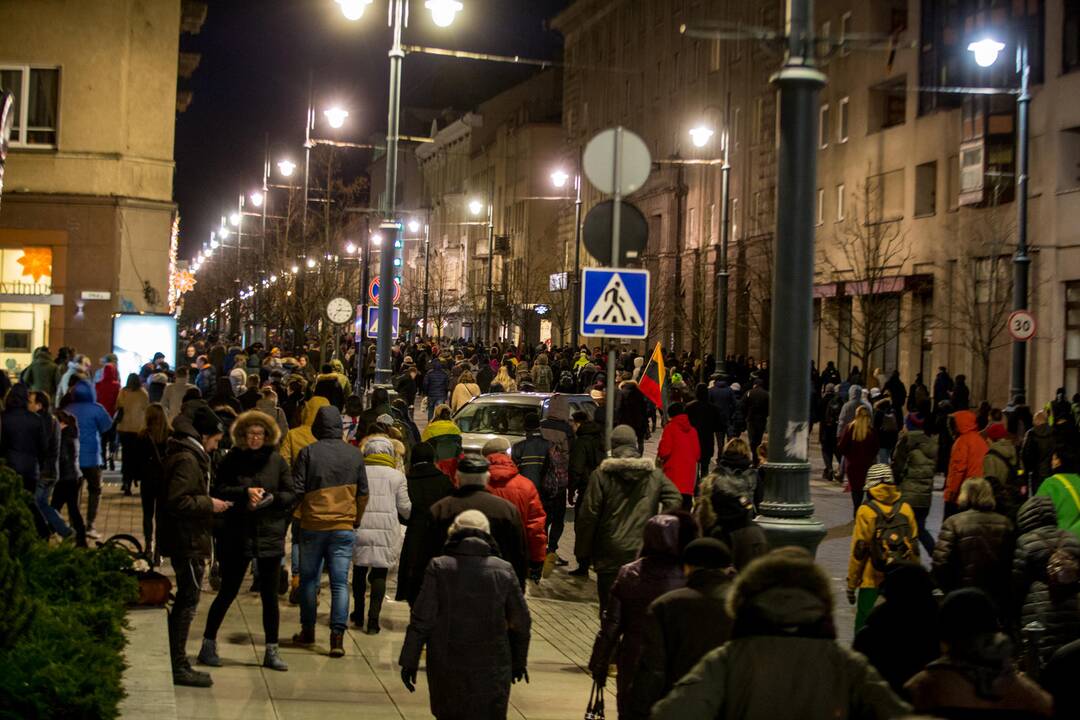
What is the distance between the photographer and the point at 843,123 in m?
47.1

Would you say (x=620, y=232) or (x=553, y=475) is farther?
(x=553, y=475)

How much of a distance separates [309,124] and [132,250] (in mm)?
8898

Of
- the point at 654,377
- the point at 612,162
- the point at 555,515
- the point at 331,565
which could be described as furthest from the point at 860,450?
the point at 331,565

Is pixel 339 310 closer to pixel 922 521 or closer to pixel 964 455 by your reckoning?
pixel 922 521

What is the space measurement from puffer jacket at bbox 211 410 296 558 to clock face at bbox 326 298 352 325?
67.4 ft

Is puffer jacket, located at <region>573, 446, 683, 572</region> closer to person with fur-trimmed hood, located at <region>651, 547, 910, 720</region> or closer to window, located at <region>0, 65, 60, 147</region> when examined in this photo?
person with fur-trimmed hood, located at <region>651, 547, 910, 720</region>

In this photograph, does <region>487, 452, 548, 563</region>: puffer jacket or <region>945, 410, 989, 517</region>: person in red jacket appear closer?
<region>487, 452, 548, 563</region>: puffer jacket

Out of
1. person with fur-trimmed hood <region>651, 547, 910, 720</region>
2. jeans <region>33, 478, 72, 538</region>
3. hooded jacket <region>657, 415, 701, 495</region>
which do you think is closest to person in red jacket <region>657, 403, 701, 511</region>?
hooded jacket <region>657, 415, 701, 495</region>

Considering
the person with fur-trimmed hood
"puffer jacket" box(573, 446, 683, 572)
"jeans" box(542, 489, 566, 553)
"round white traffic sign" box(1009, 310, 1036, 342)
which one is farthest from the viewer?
"round white traffic sign" box(1009, 310, 1036, 342)

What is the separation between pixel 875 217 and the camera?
144 ft

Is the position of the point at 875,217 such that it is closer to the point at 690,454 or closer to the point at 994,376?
the point at 994,376

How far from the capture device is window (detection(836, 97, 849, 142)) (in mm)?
46875

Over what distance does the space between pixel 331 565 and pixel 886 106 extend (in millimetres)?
36243

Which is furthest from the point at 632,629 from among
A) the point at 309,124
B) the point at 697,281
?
the point at 697,281
